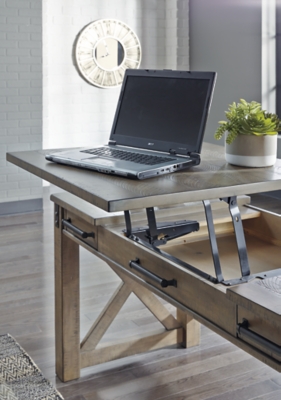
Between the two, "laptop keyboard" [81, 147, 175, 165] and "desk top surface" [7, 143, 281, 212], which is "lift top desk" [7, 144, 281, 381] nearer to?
"desk top surface" [7, 143, 281, 212]

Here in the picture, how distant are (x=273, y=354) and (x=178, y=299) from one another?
0.36m

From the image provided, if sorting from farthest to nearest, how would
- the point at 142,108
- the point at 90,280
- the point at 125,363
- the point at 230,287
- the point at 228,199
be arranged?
the point at 90,280, the point at 125,363, the point at 142,108, the point at 228,199, the point at 230,287

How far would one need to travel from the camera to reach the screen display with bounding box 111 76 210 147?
65.7 inches

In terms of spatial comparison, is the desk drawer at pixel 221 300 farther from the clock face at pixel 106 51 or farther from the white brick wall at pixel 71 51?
the clock face at pixel 106 51

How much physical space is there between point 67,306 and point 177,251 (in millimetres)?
605

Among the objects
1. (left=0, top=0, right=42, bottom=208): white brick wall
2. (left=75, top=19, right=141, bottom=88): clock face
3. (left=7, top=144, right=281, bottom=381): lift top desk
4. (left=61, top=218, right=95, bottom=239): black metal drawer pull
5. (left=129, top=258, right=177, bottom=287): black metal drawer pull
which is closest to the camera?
(left=7, top=144, right=281, bottom=381): lift top desk

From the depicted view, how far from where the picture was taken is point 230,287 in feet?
4.17

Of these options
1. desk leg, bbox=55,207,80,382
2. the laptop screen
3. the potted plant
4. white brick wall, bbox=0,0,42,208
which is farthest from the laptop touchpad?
white brick wall, bbox=0,0,42,208

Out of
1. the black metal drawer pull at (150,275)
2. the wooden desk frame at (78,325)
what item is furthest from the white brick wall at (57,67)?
the black metal drawer pull at (150,275)

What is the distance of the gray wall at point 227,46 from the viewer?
5.93 metres

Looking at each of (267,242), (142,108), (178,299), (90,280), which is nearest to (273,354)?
(178,299)

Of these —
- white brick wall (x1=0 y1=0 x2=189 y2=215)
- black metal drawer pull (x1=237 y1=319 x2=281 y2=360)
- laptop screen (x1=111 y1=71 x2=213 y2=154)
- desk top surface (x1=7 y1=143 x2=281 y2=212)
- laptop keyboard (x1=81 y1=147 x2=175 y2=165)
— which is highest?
white brick wall (x1=0 y1=0 x2=189 y2=215)

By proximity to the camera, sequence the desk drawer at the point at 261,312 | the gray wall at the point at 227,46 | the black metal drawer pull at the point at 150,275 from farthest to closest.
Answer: the gray wall at the point at 227,46, the black metal drawer pull at the point at 150,275, the desk drawer at the point at 261,312

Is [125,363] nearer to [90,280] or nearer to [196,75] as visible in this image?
[90,280]
